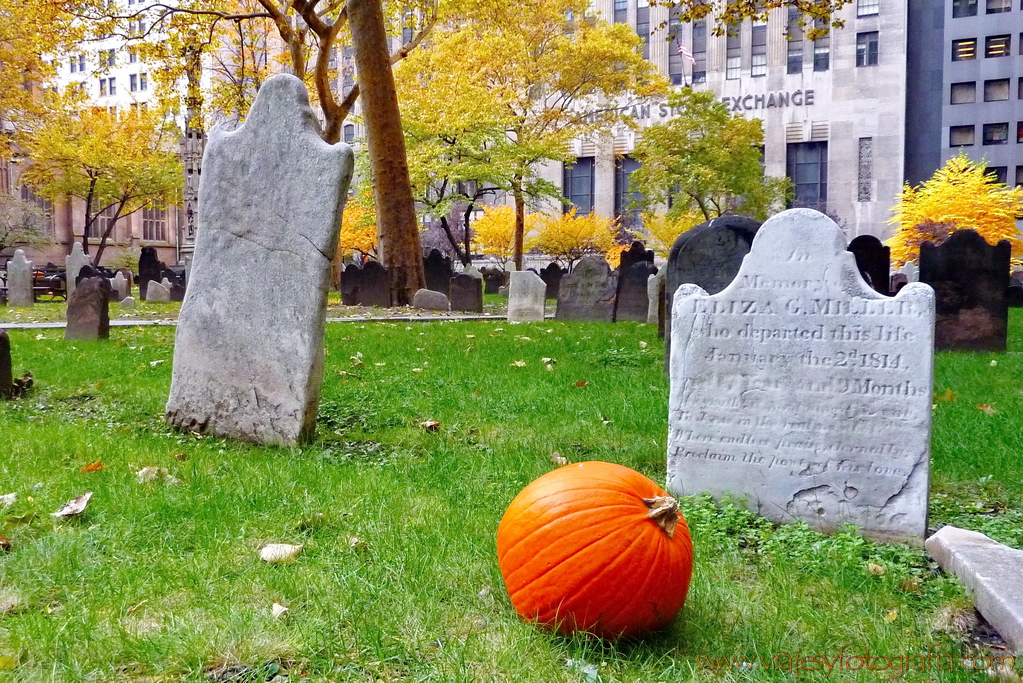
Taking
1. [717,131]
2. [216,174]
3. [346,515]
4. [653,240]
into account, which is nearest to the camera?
[346,515]

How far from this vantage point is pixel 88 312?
1080 centimetres

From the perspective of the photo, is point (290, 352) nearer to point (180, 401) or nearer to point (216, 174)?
point (180, 401)

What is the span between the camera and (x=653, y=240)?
49.3 meters

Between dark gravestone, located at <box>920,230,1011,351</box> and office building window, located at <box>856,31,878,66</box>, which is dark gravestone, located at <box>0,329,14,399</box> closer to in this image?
dark gravestone, located at <box>920,230,1011,351</box>

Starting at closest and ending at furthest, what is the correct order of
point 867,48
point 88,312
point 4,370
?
point 4,370 → point 88,312 → point 867,48

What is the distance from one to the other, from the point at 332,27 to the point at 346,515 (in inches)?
664

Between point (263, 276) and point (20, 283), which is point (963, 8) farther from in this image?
point (263, 276)

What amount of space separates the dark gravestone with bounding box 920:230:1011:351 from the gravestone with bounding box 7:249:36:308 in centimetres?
1927

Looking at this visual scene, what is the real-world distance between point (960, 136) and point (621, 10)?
22.9 meters

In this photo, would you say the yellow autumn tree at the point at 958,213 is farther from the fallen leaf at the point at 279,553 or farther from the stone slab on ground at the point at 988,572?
the fallen leaf at the point at 279,553

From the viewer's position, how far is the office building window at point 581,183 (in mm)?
56000

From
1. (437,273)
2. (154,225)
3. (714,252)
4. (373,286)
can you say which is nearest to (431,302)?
(373,286)

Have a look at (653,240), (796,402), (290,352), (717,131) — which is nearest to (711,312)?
(796,402)

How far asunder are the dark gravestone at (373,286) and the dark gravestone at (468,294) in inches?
73.8
